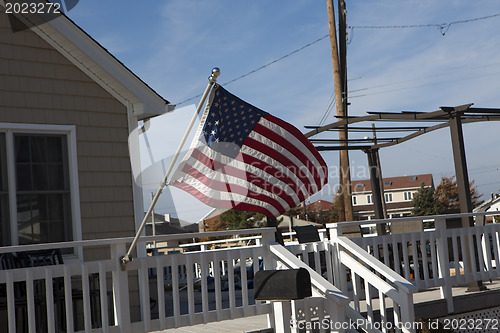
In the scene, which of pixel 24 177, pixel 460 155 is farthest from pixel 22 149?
pixel 460 155

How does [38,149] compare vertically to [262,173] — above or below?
above

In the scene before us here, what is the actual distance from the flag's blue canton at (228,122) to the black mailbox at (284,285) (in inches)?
50.0

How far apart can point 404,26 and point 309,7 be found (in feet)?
11.6

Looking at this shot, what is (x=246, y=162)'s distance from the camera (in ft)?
21.0

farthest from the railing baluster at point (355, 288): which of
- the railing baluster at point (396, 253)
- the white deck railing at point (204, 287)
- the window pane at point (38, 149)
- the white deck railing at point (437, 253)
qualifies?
the window pane at point (38, 149)

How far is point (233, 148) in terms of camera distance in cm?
593

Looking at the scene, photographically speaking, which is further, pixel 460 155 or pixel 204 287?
pixel 460 155

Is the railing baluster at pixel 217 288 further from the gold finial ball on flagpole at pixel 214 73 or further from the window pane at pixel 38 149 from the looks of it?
the window pane at pixel 38 149

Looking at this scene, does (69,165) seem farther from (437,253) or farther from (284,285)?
(437,253)

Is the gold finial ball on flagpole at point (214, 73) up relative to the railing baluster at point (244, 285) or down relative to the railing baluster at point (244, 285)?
up

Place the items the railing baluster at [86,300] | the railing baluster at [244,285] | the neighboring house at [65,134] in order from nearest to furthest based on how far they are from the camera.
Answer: the railing baluster at [86,300] < the railing baluster at [244,285] < the neighboring house at [65,134]

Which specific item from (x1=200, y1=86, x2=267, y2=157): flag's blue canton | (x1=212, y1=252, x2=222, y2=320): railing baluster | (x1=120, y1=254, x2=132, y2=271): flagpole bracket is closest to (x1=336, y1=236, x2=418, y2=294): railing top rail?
(x1=212, y1=252, x2=222, y2=320): railing baluster

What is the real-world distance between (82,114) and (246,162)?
2732 mm

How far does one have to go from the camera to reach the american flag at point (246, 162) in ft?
18.7
